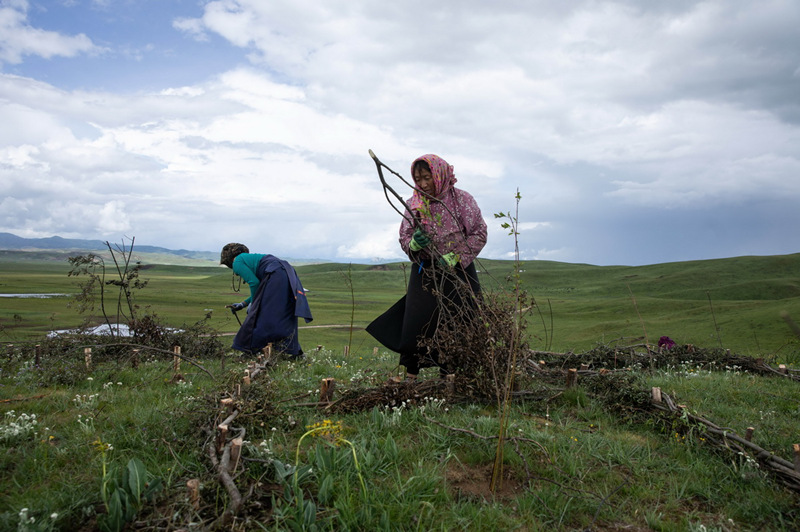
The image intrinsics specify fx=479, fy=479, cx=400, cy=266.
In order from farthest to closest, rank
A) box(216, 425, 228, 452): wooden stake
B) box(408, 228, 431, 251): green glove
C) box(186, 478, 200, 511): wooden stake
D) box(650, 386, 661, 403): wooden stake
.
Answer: box(408, 228, 431, 251): green glove < box(650, 386, 661, 403): wooden stake < box(216, 425, 228, 452): wooden stake < box(186, 478, 200, 511): wooden stake

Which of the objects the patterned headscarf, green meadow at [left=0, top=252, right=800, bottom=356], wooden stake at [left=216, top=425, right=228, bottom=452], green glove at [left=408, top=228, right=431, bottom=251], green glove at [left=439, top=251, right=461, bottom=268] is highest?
the patterned headscarf

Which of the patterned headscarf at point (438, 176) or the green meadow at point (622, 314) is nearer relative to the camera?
the patterned headscarf at point (438, 176)

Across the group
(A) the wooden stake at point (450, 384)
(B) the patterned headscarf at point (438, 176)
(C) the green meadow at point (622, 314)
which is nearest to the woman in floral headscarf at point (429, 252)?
(B) the patterned headscarf at point (438, 176)

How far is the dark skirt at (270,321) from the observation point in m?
7.52

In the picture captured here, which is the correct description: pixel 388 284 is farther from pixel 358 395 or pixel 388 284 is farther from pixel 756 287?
pixel 358 395

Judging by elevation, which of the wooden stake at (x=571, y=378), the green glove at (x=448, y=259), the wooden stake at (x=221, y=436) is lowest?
the wooden stake at (x=571, y=378)

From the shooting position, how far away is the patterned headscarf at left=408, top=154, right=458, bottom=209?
518 centimetres

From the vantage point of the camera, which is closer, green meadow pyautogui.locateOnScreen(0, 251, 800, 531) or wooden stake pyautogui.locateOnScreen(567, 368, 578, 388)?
green meadow pyautogui.locateOnScreen(0, 251, 800, 531)

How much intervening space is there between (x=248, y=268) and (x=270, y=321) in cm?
98

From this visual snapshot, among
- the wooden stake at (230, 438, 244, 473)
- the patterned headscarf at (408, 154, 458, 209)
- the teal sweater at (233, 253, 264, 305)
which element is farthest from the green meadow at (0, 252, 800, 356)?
the wooden stake at (230, 438, 244, 473)

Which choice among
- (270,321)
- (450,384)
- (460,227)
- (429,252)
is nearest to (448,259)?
(429,252)

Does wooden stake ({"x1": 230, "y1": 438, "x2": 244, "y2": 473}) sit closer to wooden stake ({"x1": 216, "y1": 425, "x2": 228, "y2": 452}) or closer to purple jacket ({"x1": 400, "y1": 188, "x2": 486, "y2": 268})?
wooden stake ({"x1": 216, "y1": 425, "x2": 228, "y2": 452})

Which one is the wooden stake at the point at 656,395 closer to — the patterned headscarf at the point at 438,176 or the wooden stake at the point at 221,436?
the patterned headscarf at the point at 438,176

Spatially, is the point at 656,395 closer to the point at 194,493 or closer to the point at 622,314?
the point at 194,493
